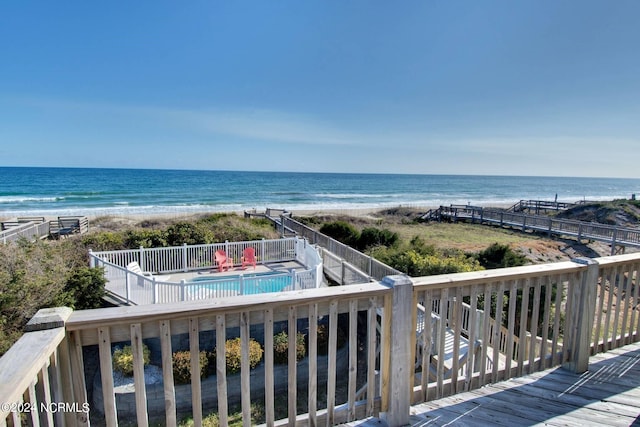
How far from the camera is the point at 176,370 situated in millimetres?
6082

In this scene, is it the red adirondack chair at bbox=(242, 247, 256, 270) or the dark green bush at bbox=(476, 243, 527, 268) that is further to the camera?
the red adirondack chair at bbox=(242, 247, 256, 270)

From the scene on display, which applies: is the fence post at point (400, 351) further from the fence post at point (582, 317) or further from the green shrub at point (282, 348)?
the green shrub at point (282, 348)

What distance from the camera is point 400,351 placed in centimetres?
203

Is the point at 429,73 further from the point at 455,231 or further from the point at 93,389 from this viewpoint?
the point at 93,389

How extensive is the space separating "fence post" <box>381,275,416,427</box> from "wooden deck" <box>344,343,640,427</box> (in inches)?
5.4

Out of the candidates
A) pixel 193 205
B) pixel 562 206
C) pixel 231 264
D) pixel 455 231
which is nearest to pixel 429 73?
pixel 455 231

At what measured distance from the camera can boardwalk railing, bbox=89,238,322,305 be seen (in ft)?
26.0

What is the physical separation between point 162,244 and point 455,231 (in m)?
16.5

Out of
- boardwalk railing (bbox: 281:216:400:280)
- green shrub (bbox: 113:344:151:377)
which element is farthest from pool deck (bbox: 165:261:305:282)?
green shrub (bbox: 113:344:151:377)

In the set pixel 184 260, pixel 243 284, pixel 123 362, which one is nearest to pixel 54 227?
pixel 184 260

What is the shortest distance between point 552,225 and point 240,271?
1705cm

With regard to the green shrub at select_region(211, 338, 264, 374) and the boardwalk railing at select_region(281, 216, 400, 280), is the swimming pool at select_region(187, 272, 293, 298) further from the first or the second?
the boardwalk railing at select_region(281, 216, 400, 280)

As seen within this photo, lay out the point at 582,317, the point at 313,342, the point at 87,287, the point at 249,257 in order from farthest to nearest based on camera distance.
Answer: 1. the point at 249,257
2. the point at 87,287
3. the point at 582,317
4. the point at 313,342

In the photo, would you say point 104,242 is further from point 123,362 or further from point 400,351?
point 400,351
